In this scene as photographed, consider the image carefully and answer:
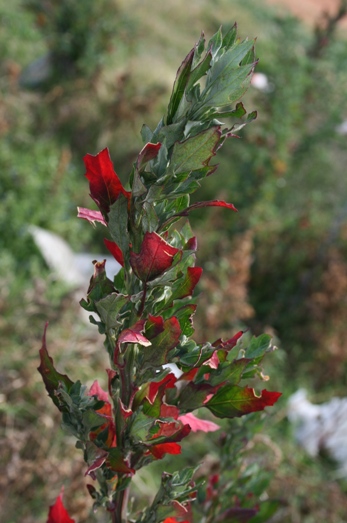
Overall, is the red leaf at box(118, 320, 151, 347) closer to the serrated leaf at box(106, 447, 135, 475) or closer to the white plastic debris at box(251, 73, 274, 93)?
the serrated leaf at box(106, 447, 135, 475)

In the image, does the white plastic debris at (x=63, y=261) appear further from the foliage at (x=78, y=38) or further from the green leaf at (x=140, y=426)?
the green leaf at (x=140, y=426)

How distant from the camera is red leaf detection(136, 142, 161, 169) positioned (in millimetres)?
582

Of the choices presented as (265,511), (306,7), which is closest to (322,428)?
(265,511)

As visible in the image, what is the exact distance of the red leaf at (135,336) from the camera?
606 millimetres

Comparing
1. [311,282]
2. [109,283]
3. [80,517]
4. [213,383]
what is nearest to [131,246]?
[109,283]

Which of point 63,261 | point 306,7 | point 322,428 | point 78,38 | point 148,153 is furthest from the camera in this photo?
point 306,7

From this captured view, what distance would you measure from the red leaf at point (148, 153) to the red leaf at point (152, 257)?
2.7 inches

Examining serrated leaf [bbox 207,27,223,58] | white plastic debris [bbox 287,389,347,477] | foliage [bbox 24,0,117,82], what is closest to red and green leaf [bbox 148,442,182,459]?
serrated leaf [bbox 207,27,223,58]

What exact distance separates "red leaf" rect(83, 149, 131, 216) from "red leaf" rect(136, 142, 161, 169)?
0.15 feet

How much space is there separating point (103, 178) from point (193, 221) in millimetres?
4609

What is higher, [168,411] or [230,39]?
[230,39]

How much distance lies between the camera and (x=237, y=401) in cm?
72

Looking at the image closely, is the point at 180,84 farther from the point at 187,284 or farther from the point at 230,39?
the point at 187,284

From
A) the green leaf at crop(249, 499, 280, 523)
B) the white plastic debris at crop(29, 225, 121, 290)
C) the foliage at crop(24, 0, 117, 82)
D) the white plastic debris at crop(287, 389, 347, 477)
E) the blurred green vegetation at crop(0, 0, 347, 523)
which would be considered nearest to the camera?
the green leaf at crop(249, 499, 280, 523)
